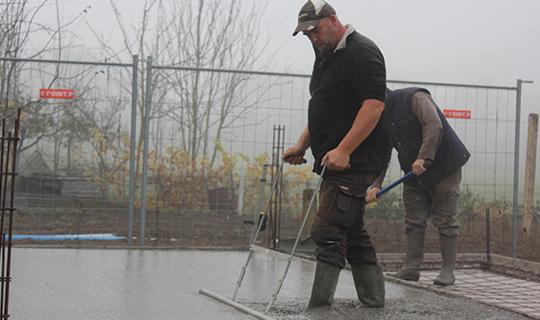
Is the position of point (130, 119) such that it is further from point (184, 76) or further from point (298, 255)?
point (298, 255)

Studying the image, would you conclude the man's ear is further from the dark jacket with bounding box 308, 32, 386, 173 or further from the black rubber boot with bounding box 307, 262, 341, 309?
the black rubber boot with bounding box 307, 262, 341, 309

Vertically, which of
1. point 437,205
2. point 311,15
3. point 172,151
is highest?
point 311,15

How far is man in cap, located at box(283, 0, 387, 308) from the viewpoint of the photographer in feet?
16.7

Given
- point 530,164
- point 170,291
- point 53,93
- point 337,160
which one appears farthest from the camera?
point 530,164

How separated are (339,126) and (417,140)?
194 cm

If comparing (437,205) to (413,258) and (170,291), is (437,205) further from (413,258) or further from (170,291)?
(170,291)

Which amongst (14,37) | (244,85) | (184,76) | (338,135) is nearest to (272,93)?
(244,85)

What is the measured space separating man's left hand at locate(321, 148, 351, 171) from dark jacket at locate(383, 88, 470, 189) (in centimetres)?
203

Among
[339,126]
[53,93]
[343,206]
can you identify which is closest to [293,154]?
[339,126]

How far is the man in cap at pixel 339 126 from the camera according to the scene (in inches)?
200

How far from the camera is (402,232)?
1069cm

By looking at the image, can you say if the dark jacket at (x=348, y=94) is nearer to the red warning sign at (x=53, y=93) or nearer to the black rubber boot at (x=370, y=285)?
the black rubber boot at (x=370, y=285)

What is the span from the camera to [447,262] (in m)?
6.88

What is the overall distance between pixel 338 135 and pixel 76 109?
5120 mm
